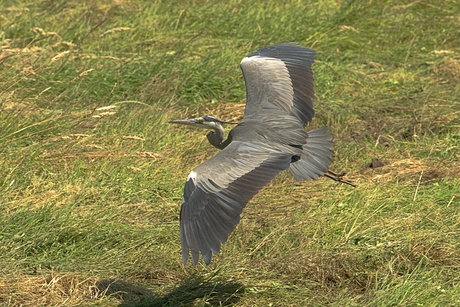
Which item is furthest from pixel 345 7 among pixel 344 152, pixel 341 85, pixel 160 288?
pixel 160 288

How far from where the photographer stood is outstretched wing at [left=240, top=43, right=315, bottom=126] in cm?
600

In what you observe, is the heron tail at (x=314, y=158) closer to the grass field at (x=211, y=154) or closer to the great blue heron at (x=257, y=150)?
the great blue heron at (x=257, y=150)

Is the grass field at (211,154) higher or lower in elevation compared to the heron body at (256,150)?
lower

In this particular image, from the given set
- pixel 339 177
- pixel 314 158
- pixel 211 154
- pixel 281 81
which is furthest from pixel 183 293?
pixel 211 154

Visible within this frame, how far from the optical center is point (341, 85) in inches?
319

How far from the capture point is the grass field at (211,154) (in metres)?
4.70

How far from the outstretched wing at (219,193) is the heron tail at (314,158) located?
31cm

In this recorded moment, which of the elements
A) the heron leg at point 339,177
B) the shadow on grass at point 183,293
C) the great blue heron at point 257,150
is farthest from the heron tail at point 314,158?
the shadow on grass at point 183,293

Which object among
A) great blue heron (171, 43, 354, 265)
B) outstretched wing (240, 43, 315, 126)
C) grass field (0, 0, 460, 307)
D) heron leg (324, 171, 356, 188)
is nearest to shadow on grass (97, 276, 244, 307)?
grass field (0, 0, 460, 307)

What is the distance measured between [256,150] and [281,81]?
1129 millimetres

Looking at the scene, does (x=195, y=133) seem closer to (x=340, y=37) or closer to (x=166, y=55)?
(x=166, y=55)

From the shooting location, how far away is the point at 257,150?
17.0 ft

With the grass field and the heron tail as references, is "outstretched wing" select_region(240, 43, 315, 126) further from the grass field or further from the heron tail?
the grass field

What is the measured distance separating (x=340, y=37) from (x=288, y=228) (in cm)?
426
